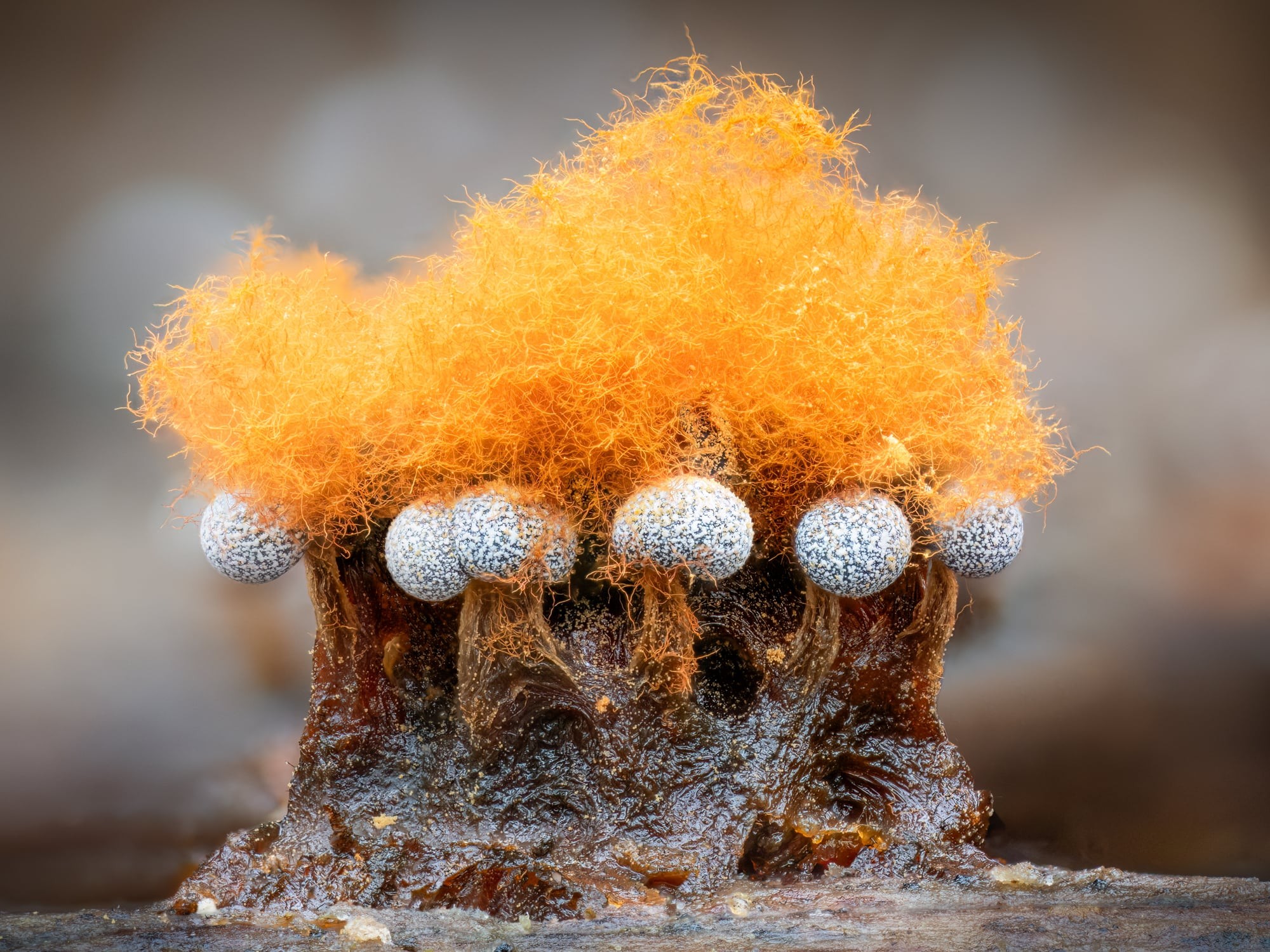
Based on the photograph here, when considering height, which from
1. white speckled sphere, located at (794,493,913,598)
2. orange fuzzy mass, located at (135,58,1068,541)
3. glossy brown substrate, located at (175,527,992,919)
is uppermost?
orange fuzzy mass, located at (135,58,1068,541)

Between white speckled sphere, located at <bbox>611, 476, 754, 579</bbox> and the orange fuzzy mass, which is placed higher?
the orange fuzzy mass

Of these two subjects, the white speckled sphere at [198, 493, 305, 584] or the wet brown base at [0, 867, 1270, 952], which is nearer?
the wet brown base at [0, 867, 1270, 952]

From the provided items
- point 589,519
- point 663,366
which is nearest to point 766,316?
point 663,366

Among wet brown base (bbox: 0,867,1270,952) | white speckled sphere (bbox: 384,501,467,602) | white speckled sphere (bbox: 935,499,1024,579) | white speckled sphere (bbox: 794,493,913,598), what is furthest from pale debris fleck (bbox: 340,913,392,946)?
white speckled sphere (bbox: 935,499,1024,579)

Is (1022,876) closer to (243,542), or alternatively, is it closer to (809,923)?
(809,923)

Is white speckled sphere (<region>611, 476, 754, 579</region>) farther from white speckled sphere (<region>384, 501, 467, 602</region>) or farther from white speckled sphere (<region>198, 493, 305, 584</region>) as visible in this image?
white speckled sphere (<region>198, 493, 305, 584</region>)

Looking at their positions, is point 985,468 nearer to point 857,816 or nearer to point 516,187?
point 857,816

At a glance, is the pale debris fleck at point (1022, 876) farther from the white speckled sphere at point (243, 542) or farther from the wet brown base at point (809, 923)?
the white speckled sphere at point (243, 542)

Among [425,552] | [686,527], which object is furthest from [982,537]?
[425,552]
